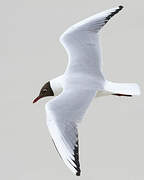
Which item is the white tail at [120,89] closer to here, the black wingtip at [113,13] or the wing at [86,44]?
the wing at [86,44]

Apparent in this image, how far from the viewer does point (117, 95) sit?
14.4 feet

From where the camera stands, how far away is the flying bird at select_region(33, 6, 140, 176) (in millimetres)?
3820

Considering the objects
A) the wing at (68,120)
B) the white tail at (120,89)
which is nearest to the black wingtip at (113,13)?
the white tail at (120,89)

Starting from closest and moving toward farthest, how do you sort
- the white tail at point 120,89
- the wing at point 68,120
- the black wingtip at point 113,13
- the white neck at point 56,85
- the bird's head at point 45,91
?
1. the wing at point 68,120
2. the white tail at point 120,89
3. the white neck at point 56,85
4. the bird's head at point 45,91
5. the black wingtip at point 113,13

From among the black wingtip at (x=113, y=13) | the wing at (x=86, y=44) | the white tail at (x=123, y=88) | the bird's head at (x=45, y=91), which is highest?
the black wingtip at (x=113, y=13)

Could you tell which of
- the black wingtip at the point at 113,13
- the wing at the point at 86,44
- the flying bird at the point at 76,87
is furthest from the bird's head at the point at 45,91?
the black wingtip at the point at 113,13

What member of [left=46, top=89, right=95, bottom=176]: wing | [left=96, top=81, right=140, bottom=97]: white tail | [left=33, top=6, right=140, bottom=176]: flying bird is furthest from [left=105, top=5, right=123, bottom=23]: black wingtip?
[left=46, top=89, right=95, bottom=176]: wing

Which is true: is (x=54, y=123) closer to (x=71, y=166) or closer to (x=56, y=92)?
(x=71, y=166)

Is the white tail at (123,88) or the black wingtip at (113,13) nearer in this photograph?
the white tail at (123,88)

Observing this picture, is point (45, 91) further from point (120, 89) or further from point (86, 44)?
point (120, 89)

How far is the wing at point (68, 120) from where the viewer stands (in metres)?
3.76

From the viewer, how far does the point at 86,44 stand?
15.1 feet

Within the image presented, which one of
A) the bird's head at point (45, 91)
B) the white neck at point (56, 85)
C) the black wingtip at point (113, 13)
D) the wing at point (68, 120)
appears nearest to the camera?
Result: the wing at point (68, 120)

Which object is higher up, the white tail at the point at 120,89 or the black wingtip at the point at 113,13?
the black wingtip at the point at 113,13
